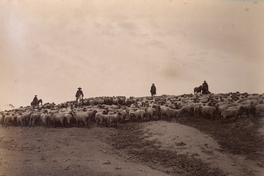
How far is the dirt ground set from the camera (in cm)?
870

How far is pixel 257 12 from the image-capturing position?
11047 mm

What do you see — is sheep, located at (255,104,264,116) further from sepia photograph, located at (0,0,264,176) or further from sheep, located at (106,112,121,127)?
sheep, located at (106,112,121,127)

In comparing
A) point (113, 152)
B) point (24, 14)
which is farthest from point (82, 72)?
point (113, 152)

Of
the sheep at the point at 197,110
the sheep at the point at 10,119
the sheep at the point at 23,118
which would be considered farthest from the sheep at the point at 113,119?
the sheep at the point at 10,119

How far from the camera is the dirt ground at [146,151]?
8.70m

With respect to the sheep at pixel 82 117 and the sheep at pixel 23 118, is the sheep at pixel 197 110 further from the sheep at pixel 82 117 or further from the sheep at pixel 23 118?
the sheep at pixel 23 118

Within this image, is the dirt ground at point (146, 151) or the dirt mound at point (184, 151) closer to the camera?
the dirt ground at point (146, 151)

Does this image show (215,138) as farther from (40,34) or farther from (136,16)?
(40,34)

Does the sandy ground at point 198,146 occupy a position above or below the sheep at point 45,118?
below

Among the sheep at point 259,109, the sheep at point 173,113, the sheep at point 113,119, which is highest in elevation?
the sheep at point 259,109

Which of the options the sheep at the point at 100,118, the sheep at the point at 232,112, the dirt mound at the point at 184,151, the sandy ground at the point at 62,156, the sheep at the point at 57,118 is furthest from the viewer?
the sheep at the point at 57,118

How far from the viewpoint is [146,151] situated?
10.3 meters

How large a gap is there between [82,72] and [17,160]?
5871mm

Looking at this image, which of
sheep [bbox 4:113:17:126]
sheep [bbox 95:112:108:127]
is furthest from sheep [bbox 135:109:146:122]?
sheep [bbox 4:113:17:126]
